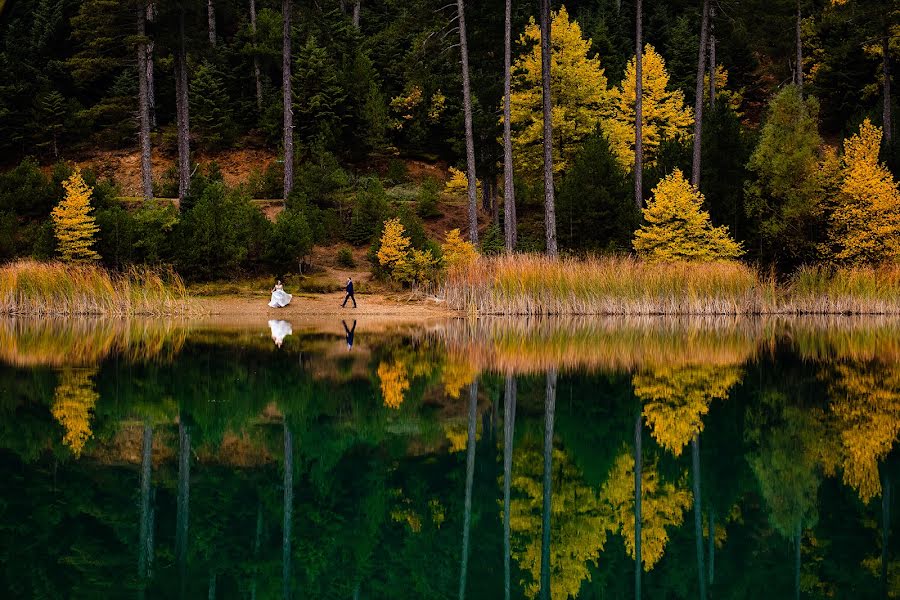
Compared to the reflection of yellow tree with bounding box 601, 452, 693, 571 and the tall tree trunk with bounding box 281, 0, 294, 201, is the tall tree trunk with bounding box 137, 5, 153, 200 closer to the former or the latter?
the tall tree trunk with bounding box 281, 0, 294, 201

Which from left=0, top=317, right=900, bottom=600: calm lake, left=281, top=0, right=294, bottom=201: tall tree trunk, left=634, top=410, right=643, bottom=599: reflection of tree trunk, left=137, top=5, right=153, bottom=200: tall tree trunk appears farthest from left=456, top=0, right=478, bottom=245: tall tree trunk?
left=634, top=410, right=643, bottom=599: reflection of tree trunk

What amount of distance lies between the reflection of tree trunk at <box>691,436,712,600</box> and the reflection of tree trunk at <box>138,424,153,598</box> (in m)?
3.32

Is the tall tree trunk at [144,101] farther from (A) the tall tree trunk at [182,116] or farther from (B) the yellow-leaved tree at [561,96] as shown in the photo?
(B) the yellow-leaved tree at [561,96]

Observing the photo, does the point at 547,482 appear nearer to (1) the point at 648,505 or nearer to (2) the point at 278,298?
(1) the point at 648,505

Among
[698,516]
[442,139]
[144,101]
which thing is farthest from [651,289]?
[442,139]

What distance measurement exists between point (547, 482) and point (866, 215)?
26950mm

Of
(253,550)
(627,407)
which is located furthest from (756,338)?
(253,550)

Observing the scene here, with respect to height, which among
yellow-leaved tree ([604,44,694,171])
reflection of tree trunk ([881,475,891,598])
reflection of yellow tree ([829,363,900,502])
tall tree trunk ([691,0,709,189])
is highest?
yellow-leaved tree ([604,44,694,171])

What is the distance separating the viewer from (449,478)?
8578 mm

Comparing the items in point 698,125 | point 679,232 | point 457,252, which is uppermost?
point 698,125

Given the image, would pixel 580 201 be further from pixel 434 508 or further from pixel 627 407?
pixel 434 508

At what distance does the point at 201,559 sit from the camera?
633cm

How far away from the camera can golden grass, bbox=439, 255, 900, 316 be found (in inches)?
1140

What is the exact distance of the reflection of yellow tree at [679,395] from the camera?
1041cm
